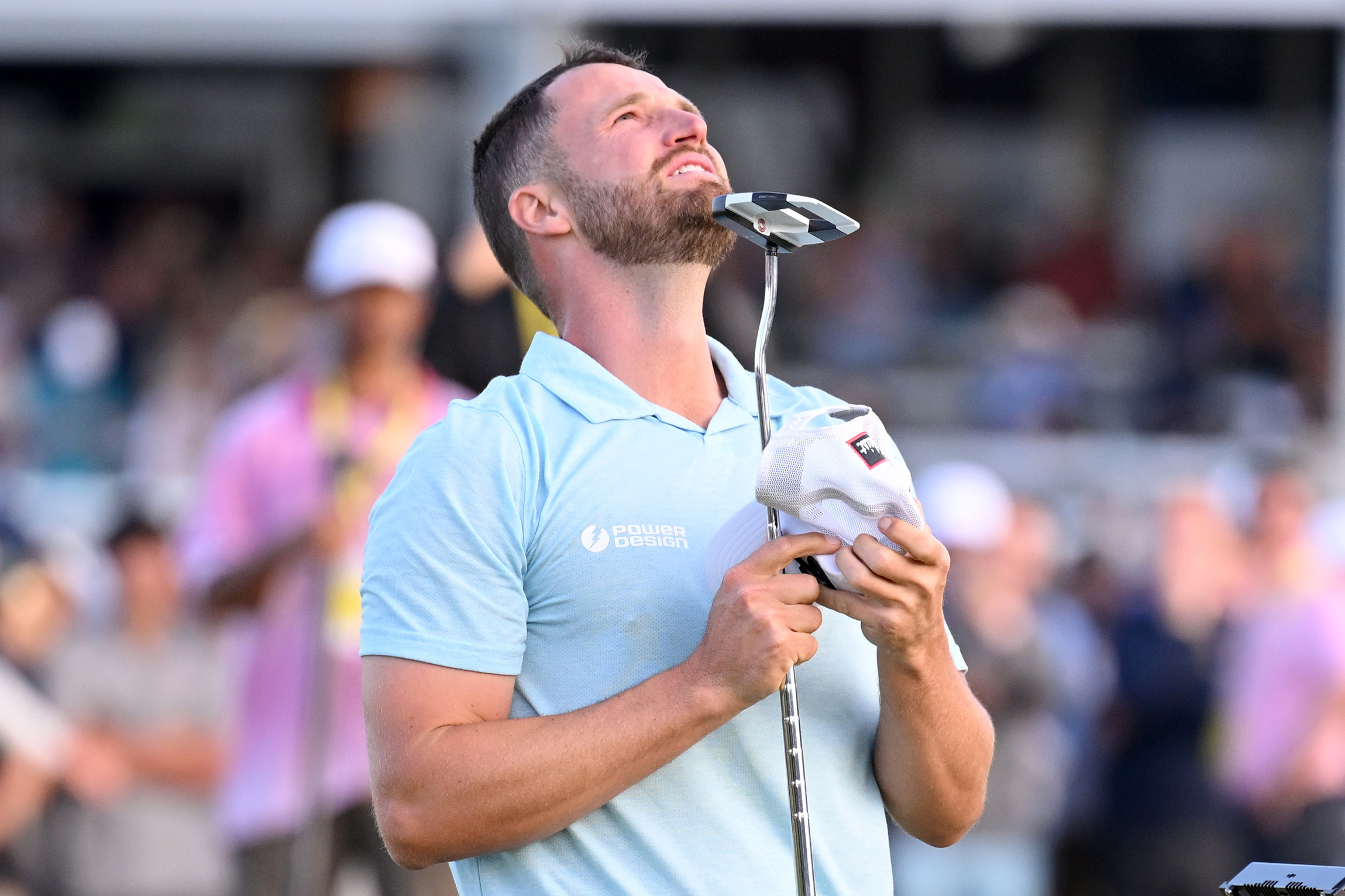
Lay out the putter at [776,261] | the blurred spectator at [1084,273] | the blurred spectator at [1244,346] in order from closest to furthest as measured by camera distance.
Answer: the putter at [776,261] → the blurred spectator at [1244,346] → the blurred spectator at [1084,273]

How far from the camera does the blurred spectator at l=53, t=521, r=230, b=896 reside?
22.3 ft

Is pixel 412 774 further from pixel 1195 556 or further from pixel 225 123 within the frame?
pixel 225 123

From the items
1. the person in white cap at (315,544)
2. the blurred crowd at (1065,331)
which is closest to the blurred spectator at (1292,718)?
the blurred crowd at (1065,331)

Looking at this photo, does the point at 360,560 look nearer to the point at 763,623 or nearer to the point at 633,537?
the point at 633,537

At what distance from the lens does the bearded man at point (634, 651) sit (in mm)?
2143

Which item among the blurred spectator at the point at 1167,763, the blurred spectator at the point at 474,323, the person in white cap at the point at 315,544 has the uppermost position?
the blurred spectator at the point at 474,323

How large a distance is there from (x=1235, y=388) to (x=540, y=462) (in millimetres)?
9345

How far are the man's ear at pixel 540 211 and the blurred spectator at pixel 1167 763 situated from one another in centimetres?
521

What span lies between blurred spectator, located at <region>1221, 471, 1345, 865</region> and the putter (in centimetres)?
503

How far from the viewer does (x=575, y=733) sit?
2160mm

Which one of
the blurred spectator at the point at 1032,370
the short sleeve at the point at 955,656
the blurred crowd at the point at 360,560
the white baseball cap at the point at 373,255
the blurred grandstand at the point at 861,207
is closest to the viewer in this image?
the short sleeve at the point at 955,656

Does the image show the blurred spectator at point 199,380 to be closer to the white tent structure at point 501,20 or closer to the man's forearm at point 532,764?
the white tent structure at point 501,20

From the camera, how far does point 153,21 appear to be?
11.8 metres

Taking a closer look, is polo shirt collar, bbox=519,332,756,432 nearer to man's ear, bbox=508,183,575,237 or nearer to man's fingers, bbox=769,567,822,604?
man's ear, bbox=508,183,575,237
